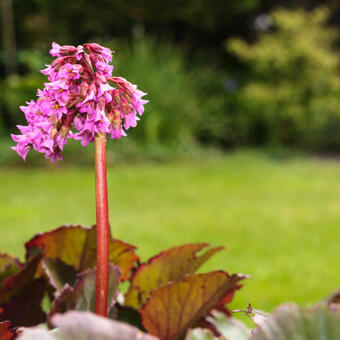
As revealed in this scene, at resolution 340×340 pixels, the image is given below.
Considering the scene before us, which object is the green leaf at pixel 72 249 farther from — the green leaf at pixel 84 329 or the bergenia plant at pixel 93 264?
the green leaf at pixel 84 329

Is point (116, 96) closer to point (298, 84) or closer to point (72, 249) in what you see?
point (72, 249)

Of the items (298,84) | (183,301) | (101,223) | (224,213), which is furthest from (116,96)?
(298,84)

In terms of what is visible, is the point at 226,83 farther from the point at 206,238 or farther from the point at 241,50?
the point at 206,238

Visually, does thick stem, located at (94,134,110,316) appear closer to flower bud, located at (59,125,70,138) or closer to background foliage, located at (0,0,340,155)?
flower bud, located at (59,125,70,138)

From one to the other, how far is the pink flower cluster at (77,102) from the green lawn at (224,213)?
2058mm

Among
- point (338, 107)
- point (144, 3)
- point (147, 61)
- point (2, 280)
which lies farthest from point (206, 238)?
point (144, 3)

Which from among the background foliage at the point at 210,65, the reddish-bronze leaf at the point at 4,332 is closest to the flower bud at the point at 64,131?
the reddish-bronze leaf at the point at 4,332

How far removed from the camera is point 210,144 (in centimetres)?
1092

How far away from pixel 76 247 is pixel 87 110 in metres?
0.42

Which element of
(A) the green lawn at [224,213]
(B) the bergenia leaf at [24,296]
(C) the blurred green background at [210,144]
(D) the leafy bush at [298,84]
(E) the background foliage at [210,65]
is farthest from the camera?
(D) the leafy bush at [298,84]

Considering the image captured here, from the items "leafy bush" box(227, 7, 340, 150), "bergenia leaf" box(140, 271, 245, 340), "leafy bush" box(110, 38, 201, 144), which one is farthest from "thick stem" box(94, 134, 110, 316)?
"leafy bush" box(227, 7, 340, 150)

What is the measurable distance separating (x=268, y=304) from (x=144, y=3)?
37.4ft

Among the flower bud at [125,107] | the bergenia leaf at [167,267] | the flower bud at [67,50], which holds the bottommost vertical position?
the bergenia leaf at [167,267]

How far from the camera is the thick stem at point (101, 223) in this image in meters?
0.77
